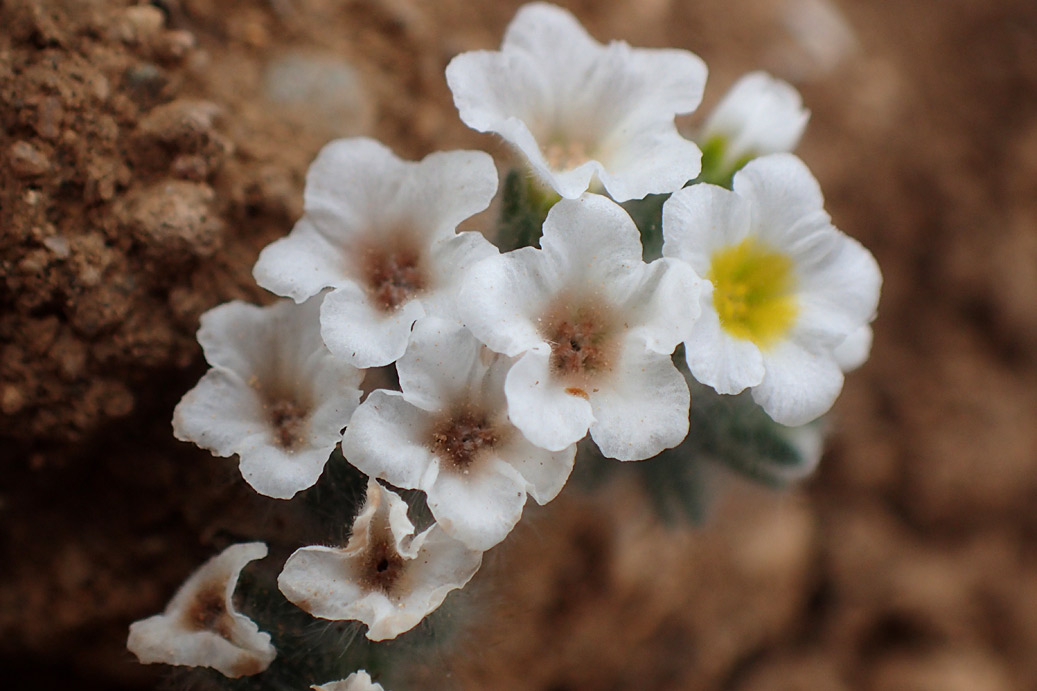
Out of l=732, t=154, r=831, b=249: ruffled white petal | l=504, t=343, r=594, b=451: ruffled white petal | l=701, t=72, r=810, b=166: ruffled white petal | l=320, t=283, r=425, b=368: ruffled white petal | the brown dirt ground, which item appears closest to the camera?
l=504, t=343, r=594, b=451: ruffled white petal

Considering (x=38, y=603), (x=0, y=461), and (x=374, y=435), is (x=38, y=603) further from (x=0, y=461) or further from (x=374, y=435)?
(x=374, y=435)

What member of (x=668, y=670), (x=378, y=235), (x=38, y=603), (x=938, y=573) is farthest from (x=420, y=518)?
(x=938, y=573)

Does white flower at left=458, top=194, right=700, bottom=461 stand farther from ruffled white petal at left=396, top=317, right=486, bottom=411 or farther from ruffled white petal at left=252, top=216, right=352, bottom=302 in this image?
ruffled white petal at left=252, top=216, right=352, bottom=302

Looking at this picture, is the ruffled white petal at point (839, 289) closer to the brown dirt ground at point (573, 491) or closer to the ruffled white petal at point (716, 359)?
the ruffled white petal at point (716, 359)

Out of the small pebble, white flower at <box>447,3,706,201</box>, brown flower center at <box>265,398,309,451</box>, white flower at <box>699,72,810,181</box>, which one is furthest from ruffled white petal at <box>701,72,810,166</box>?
the small pebble

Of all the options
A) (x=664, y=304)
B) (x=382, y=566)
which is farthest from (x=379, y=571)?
(x=664, y=304)

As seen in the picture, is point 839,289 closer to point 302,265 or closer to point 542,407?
point 542,407

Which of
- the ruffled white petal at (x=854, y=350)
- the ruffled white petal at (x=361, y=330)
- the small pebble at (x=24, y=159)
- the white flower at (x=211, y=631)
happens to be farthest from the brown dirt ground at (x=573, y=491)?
the ruffled white petal at (x=854, y=350)
